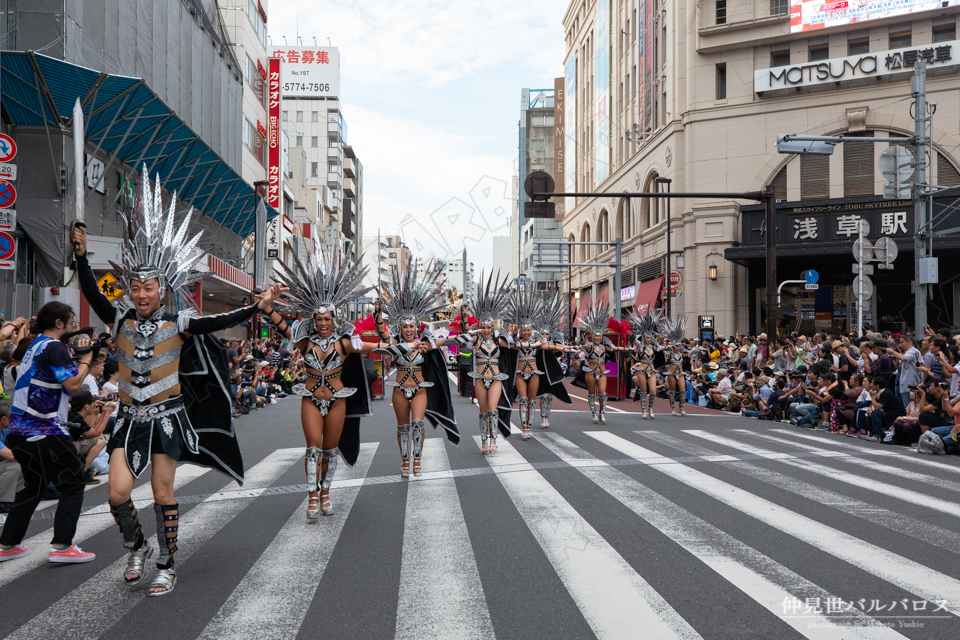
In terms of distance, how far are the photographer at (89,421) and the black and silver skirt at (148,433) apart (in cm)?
318

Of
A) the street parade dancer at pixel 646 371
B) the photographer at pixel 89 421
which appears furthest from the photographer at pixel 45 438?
the street parade dancer at pixel 646 371

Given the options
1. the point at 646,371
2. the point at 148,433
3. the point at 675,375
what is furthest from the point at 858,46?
the point at 148,433

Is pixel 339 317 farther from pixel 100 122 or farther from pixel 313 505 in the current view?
pixel 100 122

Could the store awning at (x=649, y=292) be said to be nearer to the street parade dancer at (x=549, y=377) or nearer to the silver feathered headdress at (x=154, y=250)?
the street parade dancer at (x=549, y=377)

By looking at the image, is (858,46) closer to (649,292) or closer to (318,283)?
(649,292)

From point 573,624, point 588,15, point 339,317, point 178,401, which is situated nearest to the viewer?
point 573,624

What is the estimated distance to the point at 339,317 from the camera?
7273 mm

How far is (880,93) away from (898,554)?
3188 cm

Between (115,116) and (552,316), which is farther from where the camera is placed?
(115,116)

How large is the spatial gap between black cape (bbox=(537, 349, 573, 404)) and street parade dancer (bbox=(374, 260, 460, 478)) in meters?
4.16

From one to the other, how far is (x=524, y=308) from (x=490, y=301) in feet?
9.72

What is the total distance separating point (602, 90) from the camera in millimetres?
50812

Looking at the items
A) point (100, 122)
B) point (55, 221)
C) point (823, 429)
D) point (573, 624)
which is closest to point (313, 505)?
point (573, 624)

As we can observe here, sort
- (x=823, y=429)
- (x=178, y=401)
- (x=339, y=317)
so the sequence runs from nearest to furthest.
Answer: (x=178, y=401), (x=339, y=317), (x=823, y=429)
